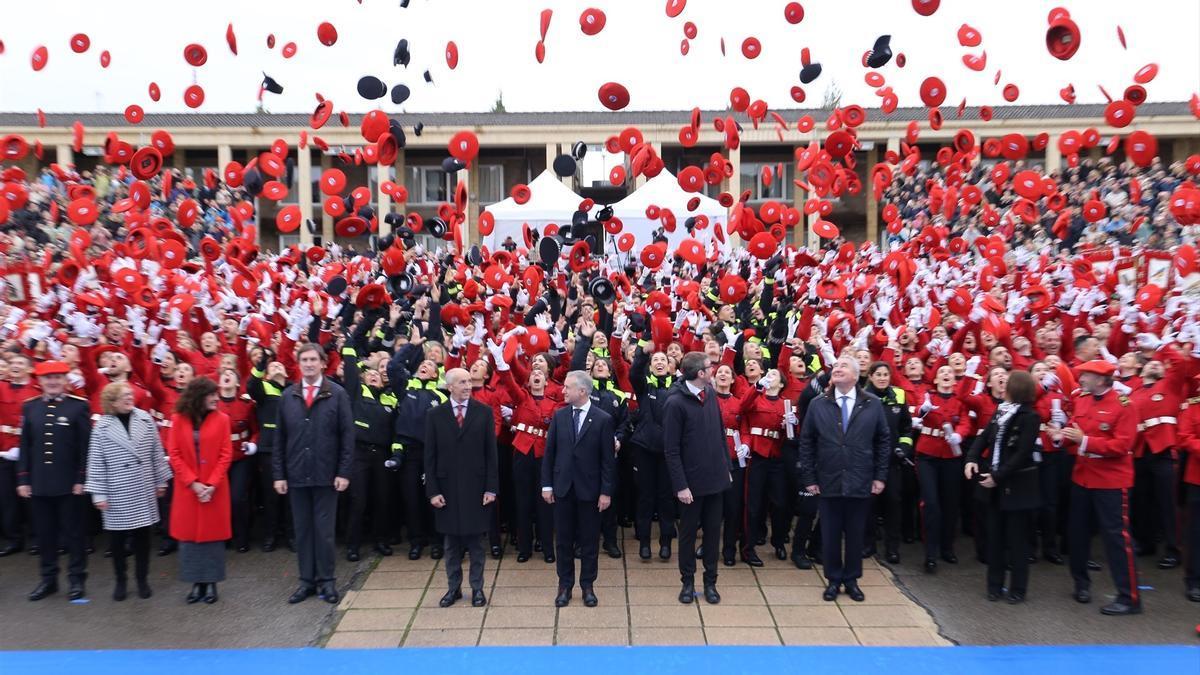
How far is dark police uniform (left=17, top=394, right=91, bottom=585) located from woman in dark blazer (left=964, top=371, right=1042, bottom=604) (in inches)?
231

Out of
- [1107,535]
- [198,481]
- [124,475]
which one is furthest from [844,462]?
[124,475]

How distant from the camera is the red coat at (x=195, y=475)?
18.0 ft

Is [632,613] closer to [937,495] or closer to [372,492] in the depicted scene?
[937,495]

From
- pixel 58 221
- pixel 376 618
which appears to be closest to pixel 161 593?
pixel 376 618

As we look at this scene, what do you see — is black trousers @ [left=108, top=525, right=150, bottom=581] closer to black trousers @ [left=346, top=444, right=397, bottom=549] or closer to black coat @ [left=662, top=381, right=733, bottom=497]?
black trousers @ [left=346, top=444, right=397, bottom=549]

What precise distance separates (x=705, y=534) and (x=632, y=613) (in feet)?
2.34

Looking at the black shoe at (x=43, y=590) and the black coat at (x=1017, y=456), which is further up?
the black coat at (x=1017, y=456)

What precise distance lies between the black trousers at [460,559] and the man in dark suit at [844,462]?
7.20ft

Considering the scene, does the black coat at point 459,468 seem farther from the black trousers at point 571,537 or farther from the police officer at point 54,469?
the police officer at point 54,469

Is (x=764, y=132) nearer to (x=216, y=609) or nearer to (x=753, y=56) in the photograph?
(x=753, y=56)

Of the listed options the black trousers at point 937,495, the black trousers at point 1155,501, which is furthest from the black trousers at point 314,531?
the black trousers at point 1155,501

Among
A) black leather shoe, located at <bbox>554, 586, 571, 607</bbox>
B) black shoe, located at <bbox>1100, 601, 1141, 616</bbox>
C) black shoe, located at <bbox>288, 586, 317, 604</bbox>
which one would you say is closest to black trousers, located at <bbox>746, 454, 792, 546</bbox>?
black leather shoe, located at <bbox>554, 586, 571, 607</bbox>

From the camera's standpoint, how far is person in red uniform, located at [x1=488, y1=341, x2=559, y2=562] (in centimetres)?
642

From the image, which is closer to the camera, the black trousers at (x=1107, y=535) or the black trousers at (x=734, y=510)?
the black trousers at (x=1107, y=535)
